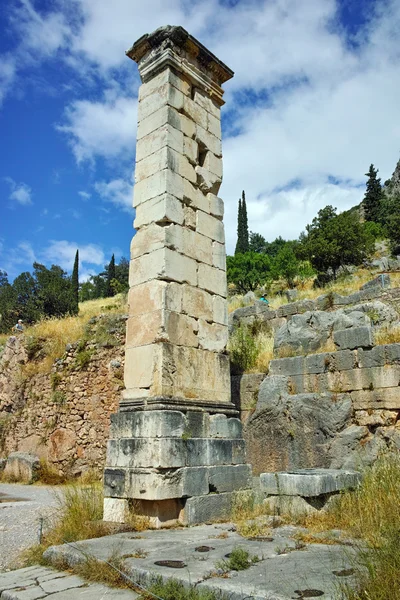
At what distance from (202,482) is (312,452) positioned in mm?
2148

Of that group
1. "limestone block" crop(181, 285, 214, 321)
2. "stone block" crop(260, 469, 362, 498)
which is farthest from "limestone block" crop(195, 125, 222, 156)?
"stone block" crop(260, 469, 362, 498)

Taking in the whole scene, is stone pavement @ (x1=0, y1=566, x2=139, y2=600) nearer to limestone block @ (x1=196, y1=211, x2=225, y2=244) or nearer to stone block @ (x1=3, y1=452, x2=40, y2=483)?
limestone block @ (x1=196, y1=211, x2=225, y2=244)

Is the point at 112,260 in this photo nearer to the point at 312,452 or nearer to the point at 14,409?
the point at 14,409

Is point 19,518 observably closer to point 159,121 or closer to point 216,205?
point 216,205

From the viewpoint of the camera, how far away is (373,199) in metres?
55.4

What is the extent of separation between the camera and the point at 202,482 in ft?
19.2

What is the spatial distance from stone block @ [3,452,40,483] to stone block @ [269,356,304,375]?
292 inches

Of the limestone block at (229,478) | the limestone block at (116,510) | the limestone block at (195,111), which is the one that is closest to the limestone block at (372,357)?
the limestone block at (229,478)

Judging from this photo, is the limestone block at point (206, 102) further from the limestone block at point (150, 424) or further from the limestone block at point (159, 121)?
the limestone block at point (150, 424)

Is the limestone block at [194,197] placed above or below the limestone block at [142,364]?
above

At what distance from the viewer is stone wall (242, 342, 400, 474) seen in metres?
7.11

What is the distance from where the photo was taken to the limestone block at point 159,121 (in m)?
6.98

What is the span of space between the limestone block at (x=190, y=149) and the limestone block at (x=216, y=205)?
1.95 ft

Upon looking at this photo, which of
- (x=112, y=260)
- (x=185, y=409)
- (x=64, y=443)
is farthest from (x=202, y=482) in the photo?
(x=112, y=260)
